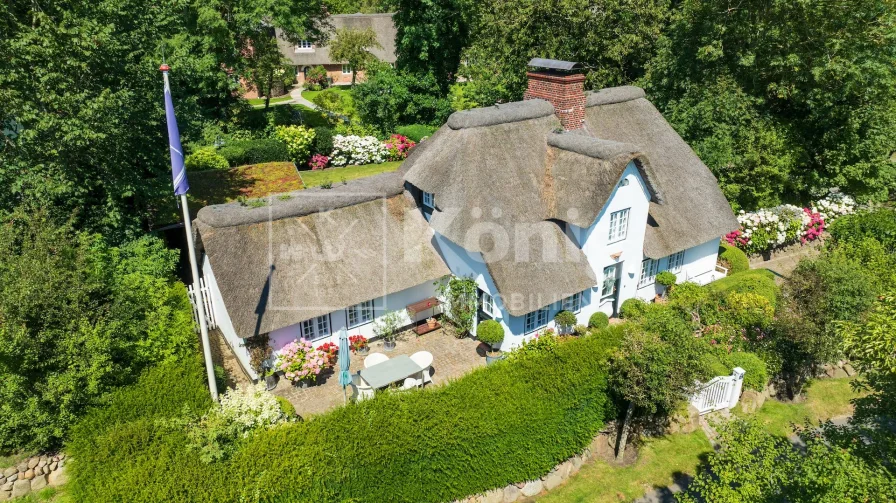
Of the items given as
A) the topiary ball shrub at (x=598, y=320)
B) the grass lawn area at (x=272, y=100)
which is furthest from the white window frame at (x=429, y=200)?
the grass lawn area at (x=272, y=100)

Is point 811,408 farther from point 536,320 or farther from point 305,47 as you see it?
point 305,47

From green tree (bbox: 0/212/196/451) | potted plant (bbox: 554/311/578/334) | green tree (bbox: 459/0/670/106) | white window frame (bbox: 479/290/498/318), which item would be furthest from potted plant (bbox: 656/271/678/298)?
green tree (bbox: 0/212/196/451)

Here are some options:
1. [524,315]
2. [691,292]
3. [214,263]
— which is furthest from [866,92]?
[214,263]

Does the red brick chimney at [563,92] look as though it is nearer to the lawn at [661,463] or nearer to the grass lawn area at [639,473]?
the lawn at [661,463]

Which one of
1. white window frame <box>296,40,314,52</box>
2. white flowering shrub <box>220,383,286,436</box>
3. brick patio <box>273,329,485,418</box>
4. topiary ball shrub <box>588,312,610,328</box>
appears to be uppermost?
white window frame <box>296,40,314,52</box>

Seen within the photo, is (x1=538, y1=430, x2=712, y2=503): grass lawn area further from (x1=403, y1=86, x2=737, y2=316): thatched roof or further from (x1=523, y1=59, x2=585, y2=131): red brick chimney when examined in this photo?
(x1=523, y1=59, x2=585, y2=131): red brick chimney

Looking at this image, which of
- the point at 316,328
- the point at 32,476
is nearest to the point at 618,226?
the point at 316,328

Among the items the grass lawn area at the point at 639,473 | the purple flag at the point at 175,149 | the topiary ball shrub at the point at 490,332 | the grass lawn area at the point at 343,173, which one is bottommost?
the grass lawn area at the point at 639,473

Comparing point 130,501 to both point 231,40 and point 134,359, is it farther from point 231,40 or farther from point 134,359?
point 231,40
